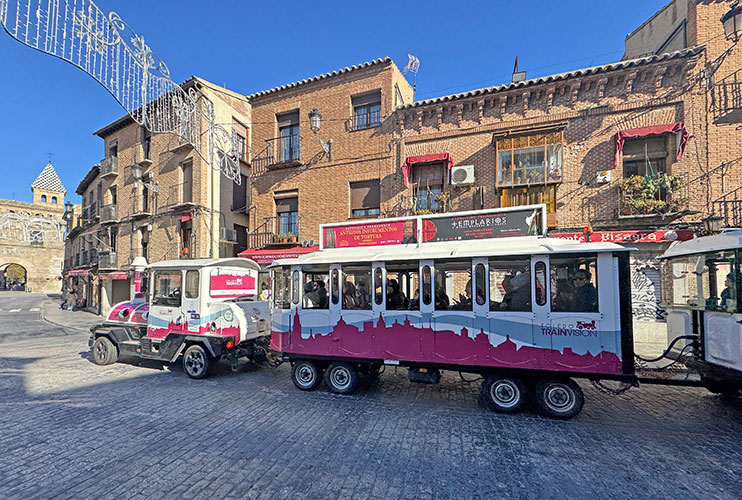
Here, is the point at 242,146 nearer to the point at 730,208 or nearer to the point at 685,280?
the point at 685,280

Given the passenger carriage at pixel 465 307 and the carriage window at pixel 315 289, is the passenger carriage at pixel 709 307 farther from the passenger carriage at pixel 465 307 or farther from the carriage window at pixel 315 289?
the carriage window at pixel 315 289

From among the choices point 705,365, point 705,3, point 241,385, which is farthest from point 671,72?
point 241,385

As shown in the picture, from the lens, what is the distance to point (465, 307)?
5.82m

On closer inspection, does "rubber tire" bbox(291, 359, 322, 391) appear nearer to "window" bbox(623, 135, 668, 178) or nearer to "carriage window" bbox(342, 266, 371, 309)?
"carriage window" bbox(342, 266, 371, 309)

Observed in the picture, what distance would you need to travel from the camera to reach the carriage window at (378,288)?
20.7ft

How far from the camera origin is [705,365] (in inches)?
213

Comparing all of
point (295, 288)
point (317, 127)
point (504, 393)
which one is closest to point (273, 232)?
point (317, 127)

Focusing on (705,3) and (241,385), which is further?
(705,3)

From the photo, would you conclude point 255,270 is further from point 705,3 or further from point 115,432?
point 705,3

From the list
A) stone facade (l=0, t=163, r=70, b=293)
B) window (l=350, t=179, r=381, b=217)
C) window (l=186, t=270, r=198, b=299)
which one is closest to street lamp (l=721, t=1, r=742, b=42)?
window (l=350, t=179, r=381, b=217)

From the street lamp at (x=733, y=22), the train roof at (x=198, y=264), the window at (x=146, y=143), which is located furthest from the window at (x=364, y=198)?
the window at (x=146, y=143)

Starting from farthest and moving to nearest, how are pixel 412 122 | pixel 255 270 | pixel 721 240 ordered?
pixel 412 122
pixel 255 270
pixel 721 240

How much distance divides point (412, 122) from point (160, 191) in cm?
1551

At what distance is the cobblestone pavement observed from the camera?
142 inches
